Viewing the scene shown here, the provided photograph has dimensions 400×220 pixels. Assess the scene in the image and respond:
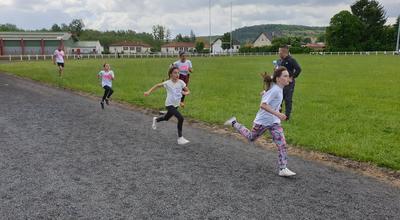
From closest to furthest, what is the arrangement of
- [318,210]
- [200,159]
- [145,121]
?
1. [318,210]
2. [200,159]
3. [145,121]

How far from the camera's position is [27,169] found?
6.55m

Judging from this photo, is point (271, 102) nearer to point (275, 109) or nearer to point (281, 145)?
point (275, 109)

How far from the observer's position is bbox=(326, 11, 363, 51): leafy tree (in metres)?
98.2

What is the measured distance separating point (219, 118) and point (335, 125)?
9.98ft

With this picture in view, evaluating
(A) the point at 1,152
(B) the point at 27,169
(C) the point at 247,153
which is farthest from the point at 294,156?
(A) the point at 1,152

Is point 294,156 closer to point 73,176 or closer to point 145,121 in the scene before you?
point 73,176

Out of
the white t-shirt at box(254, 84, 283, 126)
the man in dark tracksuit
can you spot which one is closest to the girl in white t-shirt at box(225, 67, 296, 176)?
the white t-shirt at box(254, 84, 283, 126)

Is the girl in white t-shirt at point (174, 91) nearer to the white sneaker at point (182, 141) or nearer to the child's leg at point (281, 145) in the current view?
the white sneaker at point (182, 141)

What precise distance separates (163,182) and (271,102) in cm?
204

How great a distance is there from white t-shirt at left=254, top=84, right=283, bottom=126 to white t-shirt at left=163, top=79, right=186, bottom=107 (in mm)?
2521

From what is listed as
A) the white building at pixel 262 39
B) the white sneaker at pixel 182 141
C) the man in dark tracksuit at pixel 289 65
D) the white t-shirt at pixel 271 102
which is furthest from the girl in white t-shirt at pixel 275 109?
the white building at pixel 262 39

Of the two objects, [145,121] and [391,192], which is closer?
[391,192]

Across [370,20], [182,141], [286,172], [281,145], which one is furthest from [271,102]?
[370,20]

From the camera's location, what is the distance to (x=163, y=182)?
597 centimetres
